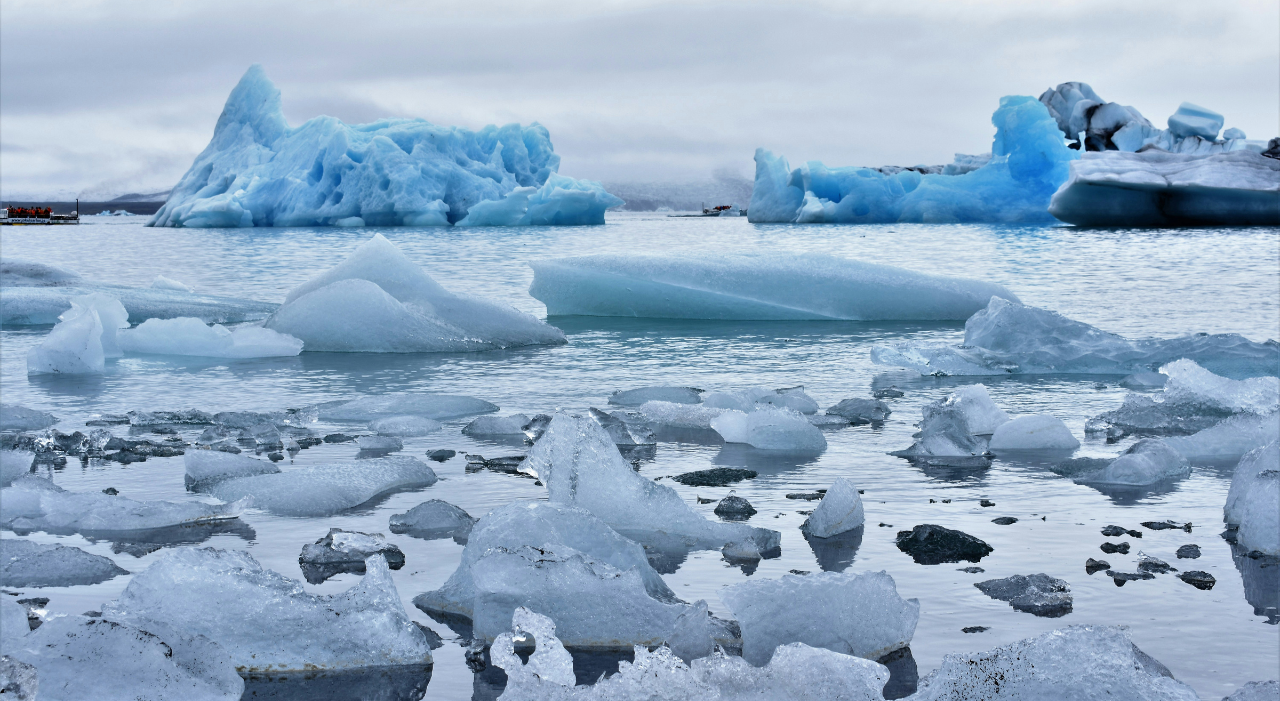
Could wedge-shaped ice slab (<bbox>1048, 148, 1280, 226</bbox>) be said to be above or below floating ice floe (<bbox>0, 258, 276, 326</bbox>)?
above

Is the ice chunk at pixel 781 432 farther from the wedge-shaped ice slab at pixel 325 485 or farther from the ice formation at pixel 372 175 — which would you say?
the ice formation at pixel 372 175

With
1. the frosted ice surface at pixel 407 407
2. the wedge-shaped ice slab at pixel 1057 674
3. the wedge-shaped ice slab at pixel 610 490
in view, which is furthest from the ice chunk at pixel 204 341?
the wedge-shaped ice slab at pixel 1057 674

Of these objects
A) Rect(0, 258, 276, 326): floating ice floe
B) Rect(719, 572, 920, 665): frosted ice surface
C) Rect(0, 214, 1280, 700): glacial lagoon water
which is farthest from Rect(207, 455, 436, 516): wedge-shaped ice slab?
Rect(0, 258, 276, 326): floating ice floe

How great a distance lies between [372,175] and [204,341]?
2563 centimetres

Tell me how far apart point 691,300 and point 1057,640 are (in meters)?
6.42

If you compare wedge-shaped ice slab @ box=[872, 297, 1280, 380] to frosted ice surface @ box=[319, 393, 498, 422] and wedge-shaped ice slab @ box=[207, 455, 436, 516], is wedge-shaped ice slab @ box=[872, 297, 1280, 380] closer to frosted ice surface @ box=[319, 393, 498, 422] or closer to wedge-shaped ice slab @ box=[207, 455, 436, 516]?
frosted ice surface @ box=[319, 393, 498, 422]

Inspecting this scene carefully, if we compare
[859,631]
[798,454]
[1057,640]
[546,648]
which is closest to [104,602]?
[546,648]

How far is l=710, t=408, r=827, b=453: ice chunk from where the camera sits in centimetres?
341

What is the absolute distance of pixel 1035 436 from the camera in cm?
343

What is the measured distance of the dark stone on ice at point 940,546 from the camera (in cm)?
222

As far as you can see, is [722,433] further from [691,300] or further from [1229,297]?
[1229,297]

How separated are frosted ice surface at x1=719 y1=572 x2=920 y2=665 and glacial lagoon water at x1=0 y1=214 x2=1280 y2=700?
0.21 feet

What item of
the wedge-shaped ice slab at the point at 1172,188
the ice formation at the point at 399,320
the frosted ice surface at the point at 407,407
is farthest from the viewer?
the wedge-shaped ice slab at the point at 1172,188

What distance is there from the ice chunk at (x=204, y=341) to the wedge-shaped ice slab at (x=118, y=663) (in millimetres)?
4548
